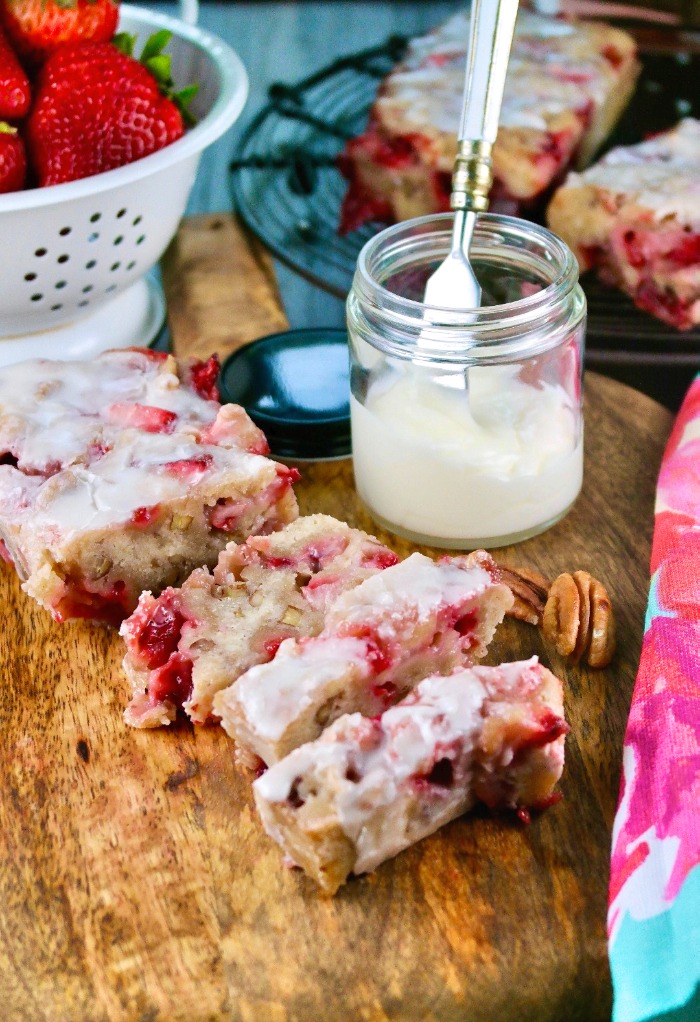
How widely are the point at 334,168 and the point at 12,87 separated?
1632 millimetres

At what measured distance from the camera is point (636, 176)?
10.6ft

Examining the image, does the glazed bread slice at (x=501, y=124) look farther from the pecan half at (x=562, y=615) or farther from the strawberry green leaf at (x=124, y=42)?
the pecan half at (x=562, y=615)

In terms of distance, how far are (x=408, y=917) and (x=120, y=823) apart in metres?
0.49

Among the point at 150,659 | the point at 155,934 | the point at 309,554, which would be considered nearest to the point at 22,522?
the point at 150,659

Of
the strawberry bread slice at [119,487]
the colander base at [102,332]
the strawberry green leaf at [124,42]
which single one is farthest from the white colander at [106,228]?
the strawberry bread slice at [119,487]

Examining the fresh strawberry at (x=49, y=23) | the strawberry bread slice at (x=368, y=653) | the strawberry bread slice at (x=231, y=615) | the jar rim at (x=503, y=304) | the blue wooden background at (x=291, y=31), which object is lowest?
the blue wooden background at (x=291, y=31)

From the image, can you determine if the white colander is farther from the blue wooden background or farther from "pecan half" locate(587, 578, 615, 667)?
the blue wooden background

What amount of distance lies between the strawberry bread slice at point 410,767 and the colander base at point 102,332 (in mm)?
1540

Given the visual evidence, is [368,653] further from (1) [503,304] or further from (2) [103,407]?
(2) [103,407]

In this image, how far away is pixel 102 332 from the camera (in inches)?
117

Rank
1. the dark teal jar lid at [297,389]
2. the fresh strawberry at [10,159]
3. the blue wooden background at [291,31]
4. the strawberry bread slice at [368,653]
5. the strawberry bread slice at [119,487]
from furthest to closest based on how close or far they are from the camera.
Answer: the blue wooden background at [291,31]
the dark teal jar lid at [297,389]
the fresh strawberry at [10,159]
the strawberry bread slice at [119,487]
the strawberry bread slice at [368,653]

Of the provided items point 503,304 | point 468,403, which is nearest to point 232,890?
point 468,403

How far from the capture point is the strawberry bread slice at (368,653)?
5.51 ft

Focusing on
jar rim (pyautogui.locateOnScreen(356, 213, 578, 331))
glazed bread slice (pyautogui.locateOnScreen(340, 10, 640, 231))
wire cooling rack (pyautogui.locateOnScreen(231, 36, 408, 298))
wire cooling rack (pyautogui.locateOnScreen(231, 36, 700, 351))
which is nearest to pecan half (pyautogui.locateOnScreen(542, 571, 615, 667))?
jar rim (pyautogui.locateOnScreen(356, 213, 578, 331))
